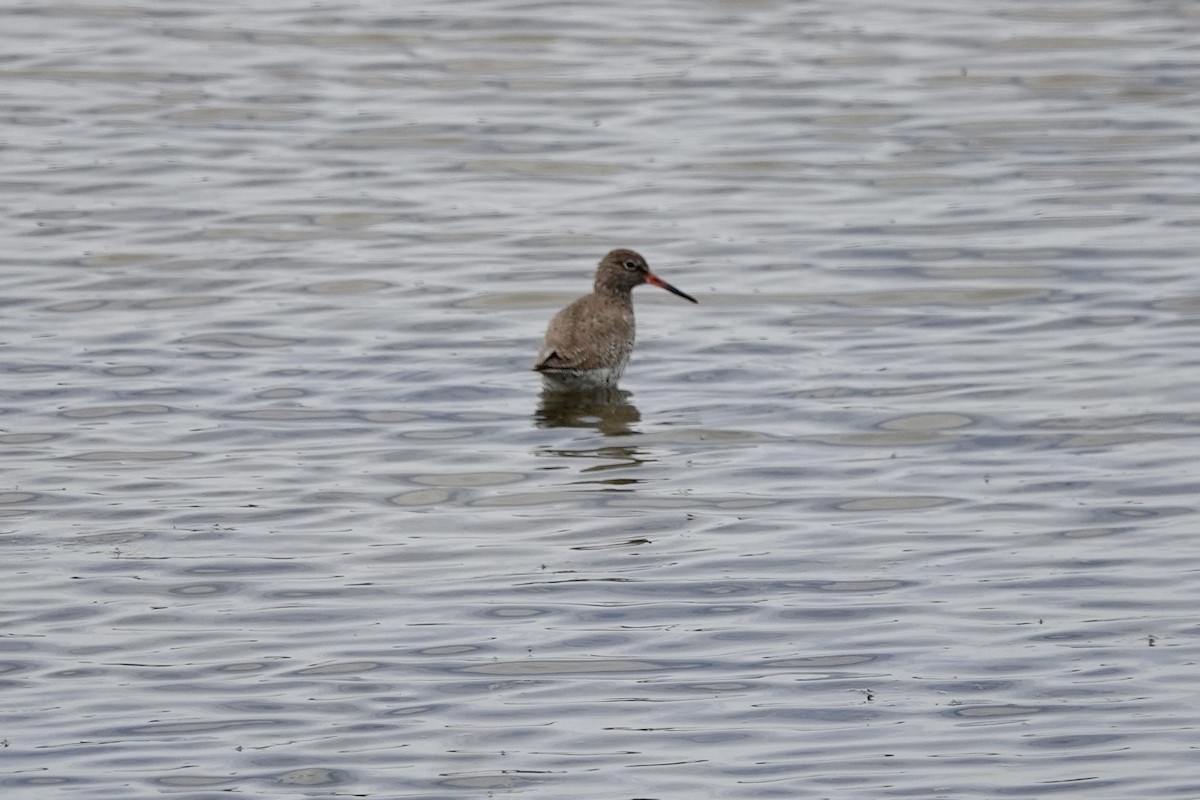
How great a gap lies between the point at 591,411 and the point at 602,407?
0.14 m

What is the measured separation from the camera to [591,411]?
13070 mm

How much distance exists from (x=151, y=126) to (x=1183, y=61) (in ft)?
29.8

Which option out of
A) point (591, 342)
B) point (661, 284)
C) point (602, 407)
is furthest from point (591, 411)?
point (661, 284)

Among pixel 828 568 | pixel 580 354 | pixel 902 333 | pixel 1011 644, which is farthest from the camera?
pixel 902 333

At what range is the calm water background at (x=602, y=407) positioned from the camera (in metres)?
8.23

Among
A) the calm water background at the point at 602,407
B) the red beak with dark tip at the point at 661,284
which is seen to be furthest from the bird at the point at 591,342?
the calm water background at the point at 602,407

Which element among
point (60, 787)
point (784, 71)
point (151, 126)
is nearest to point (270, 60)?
point (151, 126)

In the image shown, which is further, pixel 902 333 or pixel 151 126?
pixel 151 126

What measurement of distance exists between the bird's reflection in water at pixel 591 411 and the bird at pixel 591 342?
0.19 ft

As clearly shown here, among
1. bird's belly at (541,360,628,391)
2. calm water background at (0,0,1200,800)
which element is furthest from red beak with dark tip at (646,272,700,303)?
bird's belly at (541,360,628,391)

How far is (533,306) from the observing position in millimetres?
15336

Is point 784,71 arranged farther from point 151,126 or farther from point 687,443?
point 687,443

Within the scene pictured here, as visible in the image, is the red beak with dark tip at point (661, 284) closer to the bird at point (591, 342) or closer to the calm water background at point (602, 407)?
the bird at point (591, 342)

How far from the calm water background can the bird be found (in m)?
0.19
